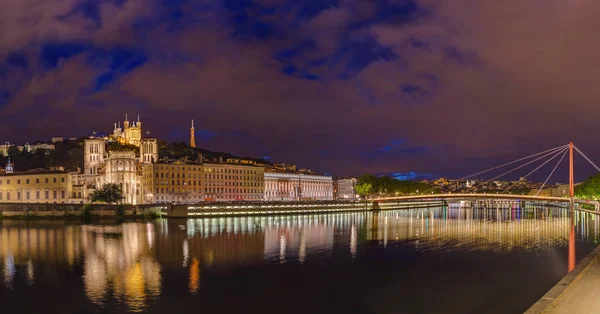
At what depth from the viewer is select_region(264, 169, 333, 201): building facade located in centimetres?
10962

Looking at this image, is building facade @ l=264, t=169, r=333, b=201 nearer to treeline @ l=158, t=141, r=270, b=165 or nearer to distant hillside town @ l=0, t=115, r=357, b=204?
distant hillside town @ l=0, t=115, r=357, b=204

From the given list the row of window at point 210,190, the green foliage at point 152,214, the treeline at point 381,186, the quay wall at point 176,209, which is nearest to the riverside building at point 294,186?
the row of window at point 210,190

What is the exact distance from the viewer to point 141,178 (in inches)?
Answer: 3674

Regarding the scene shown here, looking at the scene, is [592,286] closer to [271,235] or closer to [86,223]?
[271,235]

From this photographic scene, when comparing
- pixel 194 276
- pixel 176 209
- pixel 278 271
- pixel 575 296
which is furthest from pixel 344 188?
pixel 575 296

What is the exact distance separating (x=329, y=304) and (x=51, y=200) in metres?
63.3

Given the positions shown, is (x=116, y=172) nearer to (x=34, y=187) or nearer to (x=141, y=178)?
(x=141, y=178)

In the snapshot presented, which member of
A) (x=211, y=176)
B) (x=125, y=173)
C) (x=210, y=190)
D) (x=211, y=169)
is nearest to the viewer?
(x=125, y=173)

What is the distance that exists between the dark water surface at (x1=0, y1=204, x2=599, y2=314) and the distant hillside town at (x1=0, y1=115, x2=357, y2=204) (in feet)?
109

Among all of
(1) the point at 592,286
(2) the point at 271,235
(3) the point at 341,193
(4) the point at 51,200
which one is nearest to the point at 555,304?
(1) the point at 592,286

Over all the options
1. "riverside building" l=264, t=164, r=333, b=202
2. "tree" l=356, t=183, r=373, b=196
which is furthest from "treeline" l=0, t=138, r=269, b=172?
"tree" l=356, t=183, r=373, b=196

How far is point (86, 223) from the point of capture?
179 ft

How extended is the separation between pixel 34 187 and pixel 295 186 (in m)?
56.7

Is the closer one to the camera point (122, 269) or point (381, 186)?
point (122, 269)
